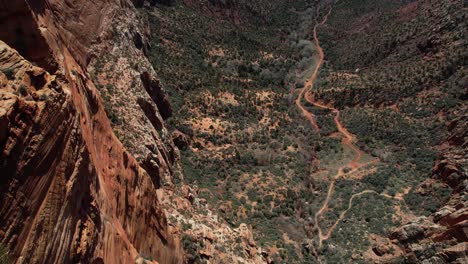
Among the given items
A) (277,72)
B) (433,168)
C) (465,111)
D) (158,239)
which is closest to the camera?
(158,239)

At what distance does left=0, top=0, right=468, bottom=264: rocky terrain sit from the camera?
11.6 m

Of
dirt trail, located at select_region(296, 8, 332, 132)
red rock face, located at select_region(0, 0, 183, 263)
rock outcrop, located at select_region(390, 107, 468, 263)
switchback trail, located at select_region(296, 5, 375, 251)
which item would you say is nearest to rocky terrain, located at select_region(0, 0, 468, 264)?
red rock face, located at select_region(0, 0, 183, 263)

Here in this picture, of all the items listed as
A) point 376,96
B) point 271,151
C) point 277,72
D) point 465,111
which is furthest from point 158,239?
point 277,72

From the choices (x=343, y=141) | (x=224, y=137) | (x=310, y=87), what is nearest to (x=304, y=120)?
(x=343, y=141)

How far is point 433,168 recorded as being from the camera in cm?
4775

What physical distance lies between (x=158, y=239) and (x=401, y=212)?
1194 inches

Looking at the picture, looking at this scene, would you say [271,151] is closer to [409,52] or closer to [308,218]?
[308,218]

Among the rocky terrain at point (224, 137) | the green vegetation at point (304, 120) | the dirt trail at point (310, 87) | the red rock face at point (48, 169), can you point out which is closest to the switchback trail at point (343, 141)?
the dirt trail at point (310, 87)

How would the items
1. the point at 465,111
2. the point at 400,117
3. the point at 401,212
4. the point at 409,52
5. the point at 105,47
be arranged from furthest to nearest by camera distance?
the point at 409,52
the point at 400,117
the point at 465,111
the point at 401,212
the point at 105,47

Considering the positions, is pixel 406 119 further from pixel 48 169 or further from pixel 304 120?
pixel 48 169

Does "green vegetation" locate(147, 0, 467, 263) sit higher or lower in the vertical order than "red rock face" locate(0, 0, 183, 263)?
higher

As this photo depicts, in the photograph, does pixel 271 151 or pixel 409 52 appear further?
pixel 409 52

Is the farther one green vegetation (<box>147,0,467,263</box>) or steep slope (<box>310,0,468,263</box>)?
green vegetation (<box>147,0,467,263</box>)

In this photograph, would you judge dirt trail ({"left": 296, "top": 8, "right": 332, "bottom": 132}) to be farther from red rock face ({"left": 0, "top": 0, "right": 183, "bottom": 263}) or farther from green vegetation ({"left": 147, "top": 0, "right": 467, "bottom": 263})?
red rock face ({"left": 0, "top": 0, "right": 183, "bottom": 263})
